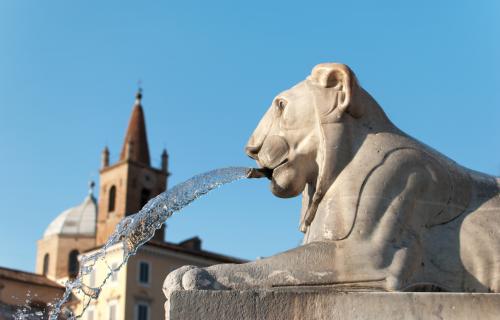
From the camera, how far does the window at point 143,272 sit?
215ft

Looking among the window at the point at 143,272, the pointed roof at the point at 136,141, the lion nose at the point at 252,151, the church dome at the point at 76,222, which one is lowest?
the lion nose at the point at 252,151

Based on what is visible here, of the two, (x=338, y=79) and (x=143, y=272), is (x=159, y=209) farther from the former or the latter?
(x=143, y=272)

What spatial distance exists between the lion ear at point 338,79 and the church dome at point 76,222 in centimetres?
9700

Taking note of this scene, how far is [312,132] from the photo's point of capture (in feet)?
18.8

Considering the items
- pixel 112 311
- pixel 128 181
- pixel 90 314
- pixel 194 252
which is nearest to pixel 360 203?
pixel 112 311

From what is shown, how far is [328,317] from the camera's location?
4.83m

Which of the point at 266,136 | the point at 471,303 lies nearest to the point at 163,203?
the point at 266,136

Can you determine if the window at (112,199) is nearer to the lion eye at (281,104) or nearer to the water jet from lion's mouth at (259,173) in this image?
the water jet from lion's mouth at (259,173)

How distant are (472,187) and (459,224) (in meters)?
0.29

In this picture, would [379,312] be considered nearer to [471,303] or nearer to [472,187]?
[471,303]

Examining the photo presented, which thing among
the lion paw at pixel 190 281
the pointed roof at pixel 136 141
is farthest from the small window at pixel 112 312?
the lion paw at pixel 190 281

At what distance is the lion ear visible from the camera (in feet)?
18.7

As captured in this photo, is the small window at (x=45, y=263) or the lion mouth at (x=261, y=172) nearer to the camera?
the lion mouth at (x=261, y=172)

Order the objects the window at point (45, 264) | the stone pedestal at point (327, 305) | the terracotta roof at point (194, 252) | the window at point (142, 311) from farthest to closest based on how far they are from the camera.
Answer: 1. the window at point (45, 264)
2. the terracotta roof at point (194, 252)
3. the window at point (142, 311)
4. the stone pedestal at point (327, 305)
